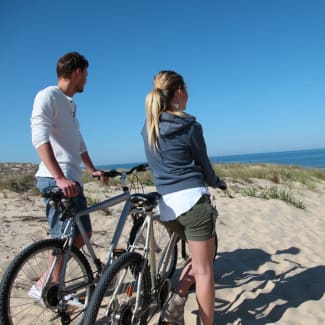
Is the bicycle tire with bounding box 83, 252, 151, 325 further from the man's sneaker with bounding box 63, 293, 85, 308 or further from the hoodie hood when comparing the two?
the hoodie hood

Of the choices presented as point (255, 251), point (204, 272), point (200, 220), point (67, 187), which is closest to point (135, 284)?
point (204, 272)

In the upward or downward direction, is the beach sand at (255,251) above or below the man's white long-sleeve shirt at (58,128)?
below

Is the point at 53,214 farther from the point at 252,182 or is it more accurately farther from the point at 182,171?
the point at 252,182

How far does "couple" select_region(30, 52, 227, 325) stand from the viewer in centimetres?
234

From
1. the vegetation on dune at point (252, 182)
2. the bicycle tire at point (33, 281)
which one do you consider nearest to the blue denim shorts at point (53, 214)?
the bicycle tire at point (33, 281)

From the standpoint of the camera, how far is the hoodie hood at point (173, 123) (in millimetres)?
2305

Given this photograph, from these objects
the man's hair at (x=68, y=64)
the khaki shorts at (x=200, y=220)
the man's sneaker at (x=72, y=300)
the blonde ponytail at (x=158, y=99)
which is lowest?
the man's sneaker at (x=72, y=300)

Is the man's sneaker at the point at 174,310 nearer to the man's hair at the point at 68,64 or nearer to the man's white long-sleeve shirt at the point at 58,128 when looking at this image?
the man's white long-sleeve shirt at the point at 58,128

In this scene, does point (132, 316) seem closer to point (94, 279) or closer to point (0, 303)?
point (94, 279)

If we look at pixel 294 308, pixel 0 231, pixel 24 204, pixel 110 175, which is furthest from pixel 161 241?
pixel 24 204

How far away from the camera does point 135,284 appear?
8.27 ft

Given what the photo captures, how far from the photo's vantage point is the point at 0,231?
4.91 meters

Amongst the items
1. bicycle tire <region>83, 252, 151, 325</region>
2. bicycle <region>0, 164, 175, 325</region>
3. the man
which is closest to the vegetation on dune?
bicycle <region>0, 164, 175, 325</region>

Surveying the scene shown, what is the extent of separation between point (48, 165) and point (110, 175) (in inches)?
30.4
